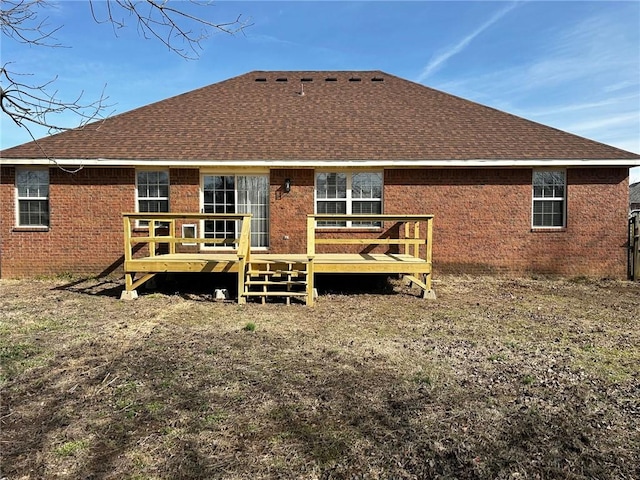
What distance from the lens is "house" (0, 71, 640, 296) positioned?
9875 mm

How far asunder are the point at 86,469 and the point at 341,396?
6.42 ft

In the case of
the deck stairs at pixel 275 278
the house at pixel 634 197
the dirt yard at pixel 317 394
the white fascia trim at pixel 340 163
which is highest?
the house at pixel 634 197

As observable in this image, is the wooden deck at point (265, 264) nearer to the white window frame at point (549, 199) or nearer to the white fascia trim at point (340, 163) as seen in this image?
the white fascia trim at point (340, 163)

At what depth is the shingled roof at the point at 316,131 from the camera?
9.88 metres

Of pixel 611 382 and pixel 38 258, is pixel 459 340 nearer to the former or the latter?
pixel 611 382

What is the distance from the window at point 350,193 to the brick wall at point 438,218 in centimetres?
26

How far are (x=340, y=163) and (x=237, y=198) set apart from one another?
2.71 meters

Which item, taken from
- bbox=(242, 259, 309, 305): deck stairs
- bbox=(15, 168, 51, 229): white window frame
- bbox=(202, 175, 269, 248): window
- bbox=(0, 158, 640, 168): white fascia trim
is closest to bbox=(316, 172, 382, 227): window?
bbox=(0, 158, 640, 168): white fascia trim

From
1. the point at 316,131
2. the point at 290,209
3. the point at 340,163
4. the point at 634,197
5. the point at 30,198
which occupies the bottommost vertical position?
the point at 290,209

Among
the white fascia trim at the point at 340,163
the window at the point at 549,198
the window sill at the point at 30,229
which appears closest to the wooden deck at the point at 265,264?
the white fascia trim at the point at 340,163

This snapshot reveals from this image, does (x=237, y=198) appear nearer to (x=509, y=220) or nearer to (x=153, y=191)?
(x=153, y=191)

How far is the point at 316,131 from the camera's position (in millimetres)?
11078

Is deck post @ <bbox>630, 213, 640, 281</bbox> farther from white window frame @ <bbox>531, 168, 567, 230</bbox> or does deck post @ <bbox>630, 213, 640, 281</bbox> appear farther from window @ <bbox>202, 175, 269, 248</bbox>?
window @ <bbox>202, 175, 269, 248</bbox>

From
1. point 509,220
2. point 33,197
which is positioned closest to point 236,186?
point 33,197
